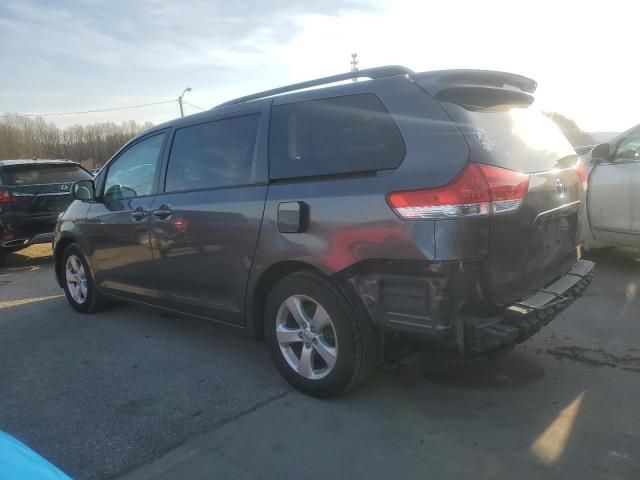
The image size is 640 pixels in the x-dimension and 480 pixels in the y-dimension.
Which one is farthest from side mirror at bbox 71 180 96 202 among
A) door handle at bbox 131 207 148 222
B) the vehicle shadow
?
the vehicle shadow

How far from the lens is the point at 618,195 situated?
5.58 metres

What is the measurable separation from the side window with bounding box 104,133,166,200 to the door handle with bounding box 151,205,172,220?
0.26 m

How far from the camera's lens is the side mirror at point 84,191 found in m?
5.05

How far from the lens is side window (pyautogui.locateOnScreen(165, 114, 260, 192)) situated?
12.0 feet

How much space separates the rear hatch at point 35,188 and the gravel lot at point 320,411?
4306mm

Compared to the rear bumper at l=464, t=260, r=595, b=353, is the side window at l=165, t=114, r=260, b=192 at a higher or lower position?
higher

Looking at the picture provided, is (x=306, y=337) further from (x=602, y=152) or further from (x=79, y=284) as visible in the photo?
(x=602, y=152)

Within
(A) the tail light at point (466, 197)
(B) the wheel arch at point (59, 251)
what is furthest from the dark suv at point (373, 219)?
(B) the wheel arch at point (59, 251)

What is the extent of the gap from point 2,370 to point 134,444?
5.96ft

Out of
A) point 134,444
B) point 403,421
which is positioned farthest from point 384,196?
point 134,444

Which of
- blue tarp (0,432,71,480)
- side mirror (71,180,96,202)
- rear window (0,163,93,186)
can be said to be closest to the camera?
blue tarp (0,432,71,480)

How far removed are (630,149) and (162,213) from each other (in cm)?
467

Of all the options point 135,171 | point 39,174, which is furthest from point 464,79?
point 39,174

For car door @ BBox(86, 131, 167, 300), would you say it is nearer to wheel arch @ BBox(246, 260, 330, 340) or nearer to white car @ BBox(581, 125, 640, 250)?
wheel arch @ BBox(246, 260, 330, 340)
